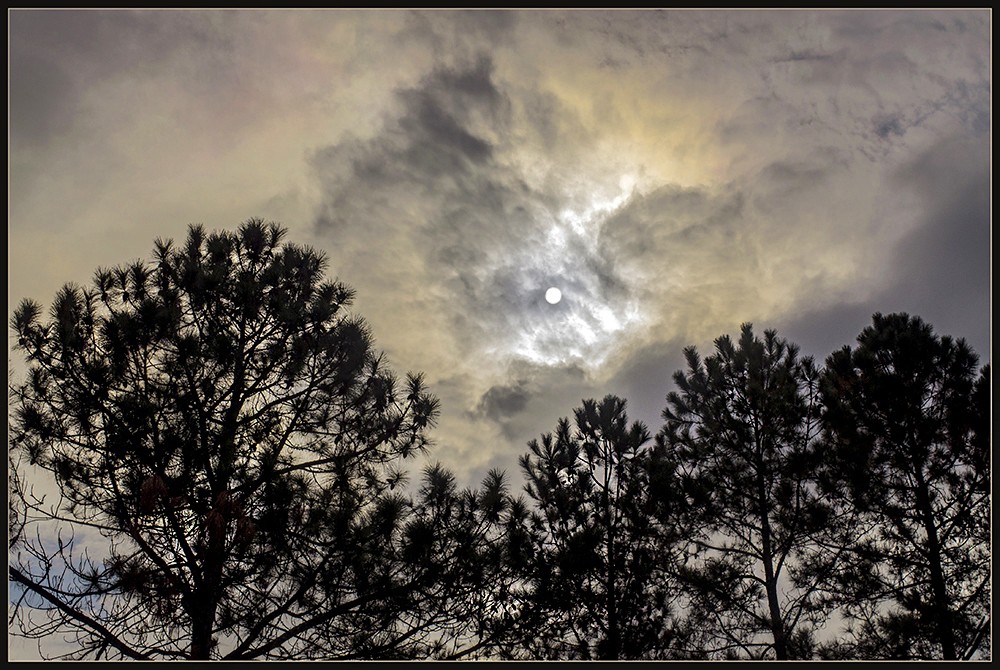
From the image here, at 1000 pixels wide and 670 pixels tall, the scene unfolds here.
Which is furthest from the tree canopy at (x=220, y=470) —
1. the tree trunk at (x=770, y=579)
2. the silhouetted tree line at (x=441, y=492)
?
the tree trunk at (x=770, y=579)

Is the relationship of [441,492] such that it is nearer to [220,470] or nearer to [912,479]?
[220,470]

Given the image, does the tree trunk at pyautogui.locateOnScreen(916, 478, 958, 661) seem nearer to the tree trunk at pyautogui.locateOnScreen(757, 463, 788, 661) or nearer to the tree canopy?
the tree trunk at pyautogui.locateOnScreen(757, 463, 788, 661)

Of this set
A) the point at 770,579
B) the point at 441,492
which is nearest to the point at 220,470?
the point at 441,492

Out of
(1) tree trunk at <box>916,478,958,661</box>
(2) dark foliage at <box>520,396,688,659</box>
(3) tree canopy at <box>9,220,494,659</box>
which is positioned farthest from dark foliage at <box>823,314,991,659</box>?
(3) tree canopy at <box>9,220,494,659</box>

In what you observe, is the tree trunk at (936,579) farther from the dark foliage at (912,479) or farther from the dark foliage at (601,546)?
the dark foliage at (601,546)

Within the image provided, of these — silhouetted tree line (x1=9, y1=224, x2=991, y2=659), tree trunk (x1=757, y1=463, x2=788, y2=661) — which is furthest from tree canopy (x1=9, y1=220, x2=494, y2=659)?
tree trunk (x1=757, y1=463, x2=788, y2=661)

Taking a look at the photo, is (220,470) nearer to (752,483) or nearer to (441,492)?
(441,492)

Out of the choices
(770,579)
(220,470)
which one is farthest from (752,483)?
(220,470)

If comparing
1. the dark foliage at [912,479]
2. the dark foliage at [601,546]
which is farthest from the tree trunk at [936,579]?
the dark foliage at [601,546]

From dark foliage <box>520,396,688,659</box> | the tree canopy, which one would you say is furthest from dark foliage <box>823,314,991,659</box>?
the tree canopy

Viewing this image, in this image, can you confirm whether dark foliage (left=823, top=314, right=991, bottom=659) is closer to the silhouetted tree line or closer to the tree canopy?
the silhouetted tree line

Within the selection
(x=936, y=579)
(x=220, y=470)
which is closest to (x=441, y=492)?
(x=220, y=470)

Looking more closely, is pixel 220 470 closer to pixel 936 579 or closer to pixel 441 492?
pixel 441 492

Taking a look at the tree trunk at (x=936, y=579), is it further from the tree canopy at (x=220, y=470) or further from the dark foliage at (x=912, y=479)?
the tree canopy at (x=220, y=470)
